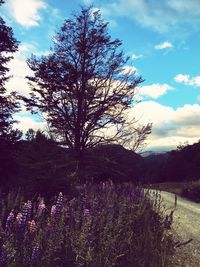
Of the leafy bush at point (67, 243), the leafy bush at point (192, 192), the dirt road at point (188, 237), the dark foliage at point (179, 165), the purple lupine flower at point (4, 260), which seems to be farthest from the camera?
the dark foliage at point (179, 165)

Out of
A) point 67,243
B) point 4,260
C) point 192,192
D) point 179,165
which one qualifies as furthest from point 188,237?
point 179,165

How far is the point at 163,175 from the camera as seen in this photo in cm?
3622

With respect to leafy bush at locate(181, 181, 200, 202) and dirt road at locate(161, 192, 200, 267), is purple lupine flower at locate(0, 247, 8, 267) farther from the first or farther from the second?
leafy bush at locate(181, 181, 200, 202)

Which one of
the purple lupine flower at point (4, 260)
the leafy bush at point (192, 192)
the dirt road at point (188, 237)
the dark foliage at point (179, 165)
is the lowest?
the dirt road at point (188, 237)

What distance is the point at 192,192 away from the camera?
18.1 metres

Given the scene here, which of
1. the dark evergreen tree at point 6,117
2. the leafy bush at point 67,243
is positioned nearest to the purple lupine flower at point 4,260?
the leafy bush at point 67,243

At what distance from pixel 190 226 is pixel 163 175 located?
26970 millimetres

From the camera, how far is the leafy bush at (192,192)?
1778 cm

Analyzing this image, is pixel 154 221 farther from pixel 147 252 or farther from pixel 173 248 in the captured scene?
pixel 147 252

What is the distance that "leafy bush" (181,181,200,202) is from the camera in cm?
1778

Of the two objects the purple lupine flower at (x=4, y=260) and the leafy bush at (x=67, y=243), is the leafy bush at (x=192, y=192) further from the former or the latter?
the purple lupine flower at (x=4, y=260)

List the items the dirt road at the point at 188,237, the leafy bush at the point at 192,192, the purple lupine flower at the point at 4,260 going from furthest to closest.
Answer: the leafy bush at the point at 192,192 → the dirt road at the point at 188,237 → the purple lupine flower at the point at 4,260

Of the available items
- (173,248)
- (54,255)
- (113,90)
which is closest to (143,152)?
(113,90)

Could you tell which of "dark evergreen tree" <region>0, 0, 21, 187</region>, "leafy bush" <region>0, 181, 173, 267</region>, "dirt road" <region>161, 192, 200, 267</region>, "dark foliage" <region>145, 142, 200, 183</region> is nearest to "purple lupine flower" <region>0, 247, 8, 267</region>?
"leafy bush" <region>0, 181, 173, 267</region>
